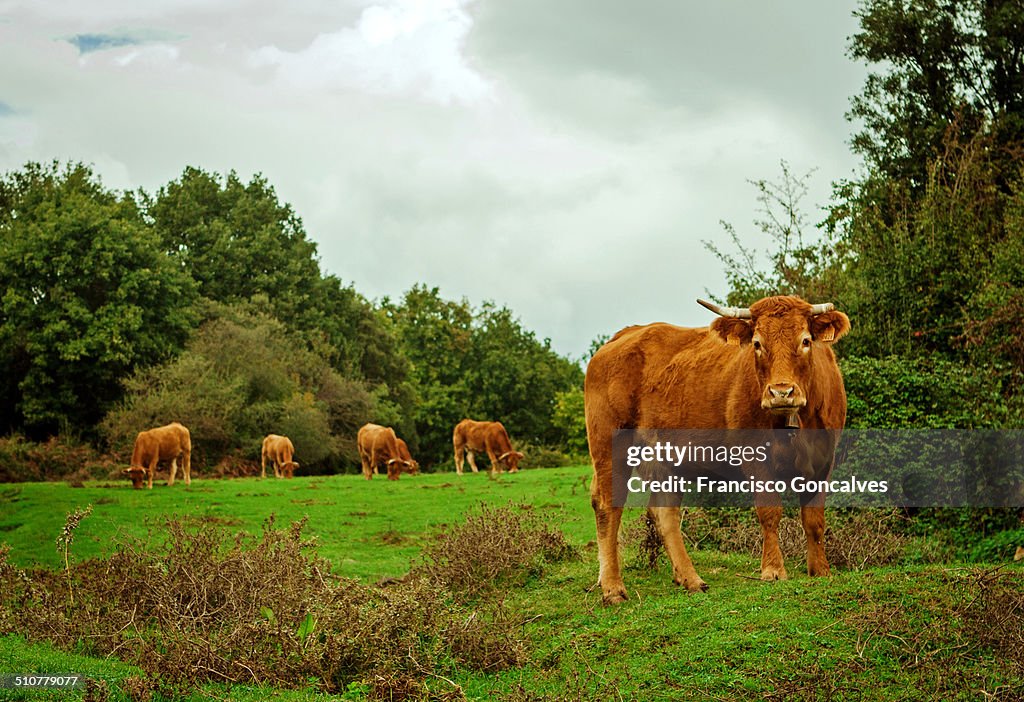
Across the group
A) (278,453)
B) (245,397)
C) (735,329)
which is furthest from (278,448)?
(735,329)

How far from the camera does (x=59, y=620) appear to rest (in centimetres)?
978

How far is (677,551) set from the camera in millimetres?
9992

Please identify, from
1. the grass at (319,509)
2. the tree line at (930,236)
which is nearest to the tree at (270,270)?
the grass at (319,509)

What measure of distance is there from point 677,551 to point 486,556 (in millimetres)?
2733

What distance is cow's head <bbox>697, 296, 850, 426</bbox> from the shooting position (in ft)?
26.9

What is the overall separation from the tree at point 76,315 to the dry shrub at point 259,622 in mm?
33261

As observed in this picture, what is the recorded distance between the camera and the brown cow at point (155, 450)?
27562mm

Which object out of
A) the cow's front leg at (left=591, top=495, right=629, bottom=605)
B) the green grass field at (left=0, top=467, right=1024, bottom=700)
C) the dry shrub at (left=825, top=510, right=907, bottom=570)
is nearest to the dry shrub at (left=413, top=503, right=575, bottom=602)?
the green grass field at (left=0, top=467, right=1024, bottom=700)

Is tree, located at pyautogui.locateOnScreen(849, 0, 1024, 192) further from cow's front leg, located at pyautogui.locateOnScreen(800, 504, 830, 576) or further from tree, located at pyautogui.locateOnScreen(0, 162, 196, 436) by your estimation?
tree, located at pyautogui.locateOnScreen(0, 162, 196, 436)

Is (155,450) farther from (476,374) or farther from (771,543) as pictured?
(476,374)

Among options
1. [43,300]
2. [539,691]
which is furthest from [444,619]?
[43,300]

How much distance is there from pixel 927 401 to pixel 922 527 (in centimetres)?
202

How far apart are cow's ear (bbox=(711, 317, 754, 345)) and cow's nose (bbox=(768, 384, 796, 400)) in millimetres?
927

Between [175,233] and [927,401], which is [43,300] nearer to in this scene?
[175,233]
